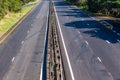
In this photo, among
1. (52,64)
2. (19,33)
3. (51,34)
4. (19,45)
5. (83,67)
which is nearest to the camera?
(52,64)

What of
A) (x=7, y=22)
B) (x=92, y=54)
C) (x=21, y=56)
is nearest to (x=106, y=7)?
(x=7, y=22)

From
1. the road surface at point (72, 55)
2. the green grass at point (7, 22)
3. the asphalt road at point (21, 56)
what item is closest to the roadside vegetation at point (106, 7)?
the green grass at point (7, 22)

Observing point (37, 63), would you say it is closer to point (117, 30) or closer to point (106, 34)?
point (106, 34)

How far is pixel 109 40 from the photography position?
39.7 meters

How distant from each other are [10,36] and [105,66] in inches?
790

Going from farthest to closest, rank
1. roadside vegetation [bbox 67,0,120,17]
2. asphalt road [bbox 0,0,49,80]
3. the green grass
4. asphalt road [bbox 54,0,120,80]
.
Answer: roadside vegetation [bbox 67,0,120,17] → the green grass → asphalt road [bbox 0,0,49,80] → asphalt road [bbox 54,0,120,80]

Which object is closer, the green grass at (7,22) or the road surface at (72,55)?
the road surface at (72,55)

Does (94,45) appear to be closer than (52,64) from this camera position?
No

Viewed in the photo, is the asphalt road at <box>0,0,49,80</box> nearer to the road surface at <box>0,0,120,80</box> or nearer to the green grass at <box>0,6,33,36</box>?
the road surface at <box>0,0,120,80</box>

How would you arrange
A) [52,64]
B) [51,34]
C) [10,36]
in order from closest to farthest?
[52,64]
[51,34]
[10,36]

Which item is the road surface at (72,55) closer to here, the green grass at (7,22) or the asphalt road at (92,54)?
the asphalt road at (92,54)

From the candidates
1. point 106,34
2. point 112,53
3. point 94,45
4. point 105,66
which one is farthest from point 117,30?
point 105,66

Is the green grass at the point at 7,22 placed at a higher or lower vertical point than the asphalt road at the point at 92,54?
lower

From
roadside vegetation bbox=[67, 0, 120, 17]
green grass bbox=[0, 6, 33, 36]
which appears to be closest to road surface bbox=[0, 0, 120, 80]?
green grass bbox=[0, 6, 33, 36]
